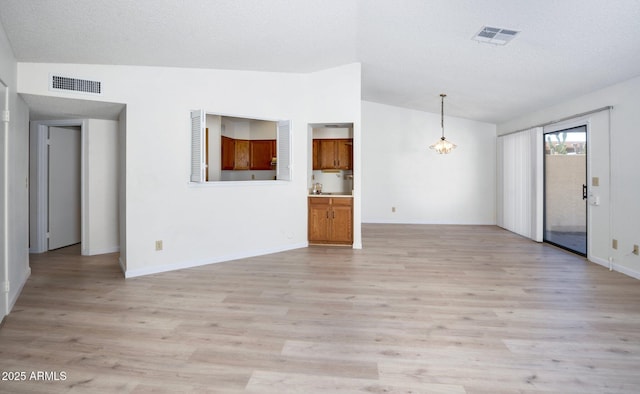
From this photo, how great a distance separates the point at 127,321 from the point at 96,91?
9.16 ft

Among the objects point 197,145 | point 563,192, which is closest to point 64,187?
point 197,145

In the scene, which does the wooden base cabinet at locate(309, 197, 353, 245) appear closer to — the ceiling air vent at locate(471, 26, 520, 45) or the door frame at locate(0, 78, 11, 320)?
the ceiling air vent at locate(471, 26, 520, 45)

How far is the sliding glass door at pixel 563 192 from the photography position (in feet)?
20.1

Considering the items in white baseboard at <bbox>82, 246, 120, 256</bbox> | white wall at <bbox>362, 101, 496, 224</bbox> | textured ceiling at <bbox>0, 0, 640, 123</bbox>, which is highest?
textured ceiling at <bbox>0, 0, 640, 123</bbox>

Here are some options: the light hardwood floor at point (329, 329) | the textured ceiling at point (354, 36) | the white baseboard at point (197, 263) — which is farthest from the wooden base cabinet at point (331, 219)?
the textured ceiling at point (354, 36)

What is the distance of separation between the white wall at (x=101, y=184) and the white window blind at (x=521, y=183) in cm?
761

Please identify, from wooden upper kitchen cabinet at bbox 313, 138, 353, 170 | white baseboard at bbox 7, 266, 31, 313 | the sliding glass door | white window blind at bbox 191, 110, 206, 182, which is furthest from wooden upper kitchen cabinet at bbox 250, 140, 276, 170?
the sliding glass door

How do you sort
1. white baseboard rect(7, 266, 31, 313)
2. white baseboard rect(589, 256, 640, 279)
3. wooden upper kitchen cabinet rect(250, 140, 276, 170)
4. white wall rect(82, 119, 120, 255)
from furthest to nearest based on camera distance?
wooden upper kitchen cabinet rect(250, 140, 276, 170), white wall rect(82, 119, 120, 255), white baseboard rect(589, 256, 640, 279), white baseboard rect(7, 266, 31, 313)

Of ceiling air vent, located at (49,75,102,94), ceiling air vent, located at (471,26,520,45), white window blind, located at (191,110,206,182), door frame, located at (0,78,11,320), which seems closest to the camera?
door frame, located at (0,78,11,320)

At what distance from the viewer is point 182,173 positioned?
14.8 ft

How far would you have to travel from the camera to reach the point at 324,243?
6039 mm

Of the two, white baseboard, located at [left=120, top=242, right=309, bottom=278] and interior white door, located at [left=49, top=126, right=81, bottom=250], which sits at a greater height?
interior white door, located at [left=49, top=126, right=81, bottom=250]

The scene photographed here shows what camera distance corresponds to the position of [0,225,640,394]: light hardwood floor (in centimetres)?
202

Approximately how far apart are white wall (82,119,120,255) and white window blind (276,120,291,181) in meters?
2.67
